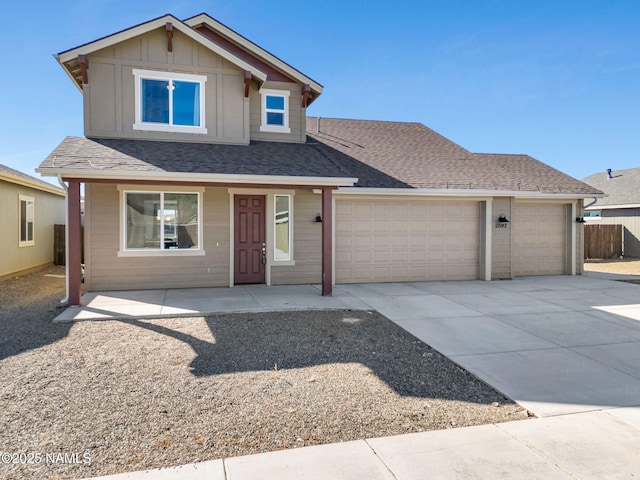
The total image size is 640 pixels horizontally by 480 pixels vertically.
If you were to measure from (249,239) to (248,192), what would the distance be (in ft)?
4.19

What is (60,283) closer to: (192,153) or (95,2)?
(192,153)

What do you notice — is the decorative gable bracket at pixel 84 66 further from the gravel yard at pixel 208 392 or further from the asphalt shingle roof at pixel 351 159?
the gravel yard at pixel 208 392

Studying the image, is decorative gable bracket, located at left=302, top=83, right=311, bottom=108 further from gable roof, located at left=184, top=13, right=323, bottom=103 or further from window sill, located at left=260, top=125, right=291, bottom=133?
window sill, located at left=260, top=125, right=291, bottom=133

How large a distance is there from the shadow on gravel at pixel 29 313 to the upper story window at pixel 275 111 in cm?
696

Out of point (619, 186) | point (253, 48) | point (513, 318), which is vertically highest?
point (253, 48)

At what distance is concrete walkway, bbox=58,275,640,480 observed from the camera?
9.85 ft

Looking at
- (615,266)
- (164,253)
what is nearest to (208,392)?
Result: (164,253)

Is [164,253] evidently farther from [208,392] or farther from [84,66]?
[208,392]

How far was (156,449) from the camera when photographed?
3.20m

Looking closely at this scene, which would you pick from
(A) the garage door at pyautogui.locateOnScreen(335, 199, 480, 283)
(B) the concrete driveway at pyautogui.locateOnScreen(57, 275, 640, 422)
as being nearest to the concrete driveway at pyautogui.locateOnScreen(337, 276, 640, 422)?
Result: (B) the concrete driveway at pyautogui.locateOnScreen(57, 275, 640, 422)

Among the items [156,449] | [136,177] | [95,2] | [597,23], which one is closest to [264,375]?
[156,449]

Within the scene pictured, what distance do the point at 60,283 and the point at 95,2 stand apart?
7.87 metres

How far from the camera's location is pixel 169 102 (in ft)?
34.2

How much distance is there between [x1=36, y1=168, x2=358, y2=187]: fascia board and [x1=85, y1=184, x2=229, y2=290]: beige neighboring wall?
77.2 inches
